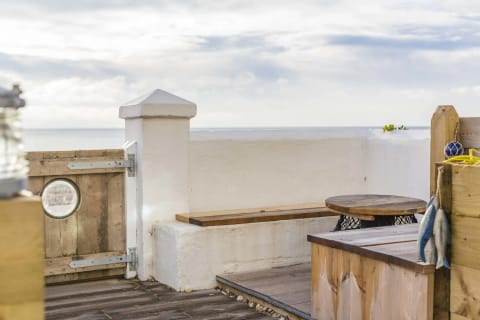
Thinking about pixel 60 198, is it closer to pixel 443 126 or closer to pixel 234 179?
pixel 234 179

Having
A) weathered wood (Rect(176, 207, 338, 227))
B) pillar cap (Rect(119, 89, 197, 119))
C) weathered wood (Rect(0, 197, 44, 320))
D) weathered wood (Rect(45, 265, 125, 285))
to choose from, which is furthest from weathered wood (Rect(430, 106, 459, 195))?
weathered wood (Rect(0, 197, 44, 320))

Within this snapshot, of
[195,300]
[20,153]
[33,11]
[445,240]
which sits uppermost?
[33,11]

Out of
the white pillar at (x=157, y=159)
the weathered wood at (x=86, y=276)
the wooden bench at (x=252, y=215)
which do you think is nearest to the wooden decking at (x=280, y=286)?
the wooden bench at (x=252, y=215)

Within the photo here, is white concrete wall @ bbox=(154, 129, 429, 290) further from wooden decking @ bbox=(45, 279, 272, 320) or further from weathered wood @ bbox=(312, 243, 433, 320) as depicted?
weathered wood @ bbox=(312, 243, 433, 320)

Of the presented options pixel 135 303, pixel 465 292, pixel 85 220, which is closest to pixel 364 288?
pixel 465 292

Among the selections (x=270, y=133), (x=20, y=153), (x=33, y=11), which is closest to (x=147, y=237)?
(x=270, y=133)

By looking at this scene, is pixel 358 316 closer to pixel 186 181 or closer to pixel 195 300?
pixel 195 300

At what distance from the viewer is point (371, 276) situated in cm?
331

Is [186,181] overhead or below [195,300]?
overhead

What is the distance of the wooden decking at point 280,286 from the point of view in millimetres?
4227

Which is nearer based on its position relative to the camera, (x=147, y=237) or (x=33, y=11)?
(x=147, y=237)

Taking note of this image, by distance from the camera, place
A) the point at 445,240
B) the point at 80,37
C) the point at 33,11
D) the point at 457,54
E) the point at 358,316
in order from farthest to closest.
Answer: the point at 80,37
the point at 457,54
the point at 33,11
the point at 358,316
the point at 445,240

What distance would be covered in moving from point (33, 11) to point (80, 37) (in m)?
6.98

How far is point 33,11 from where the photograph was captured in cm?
1556
